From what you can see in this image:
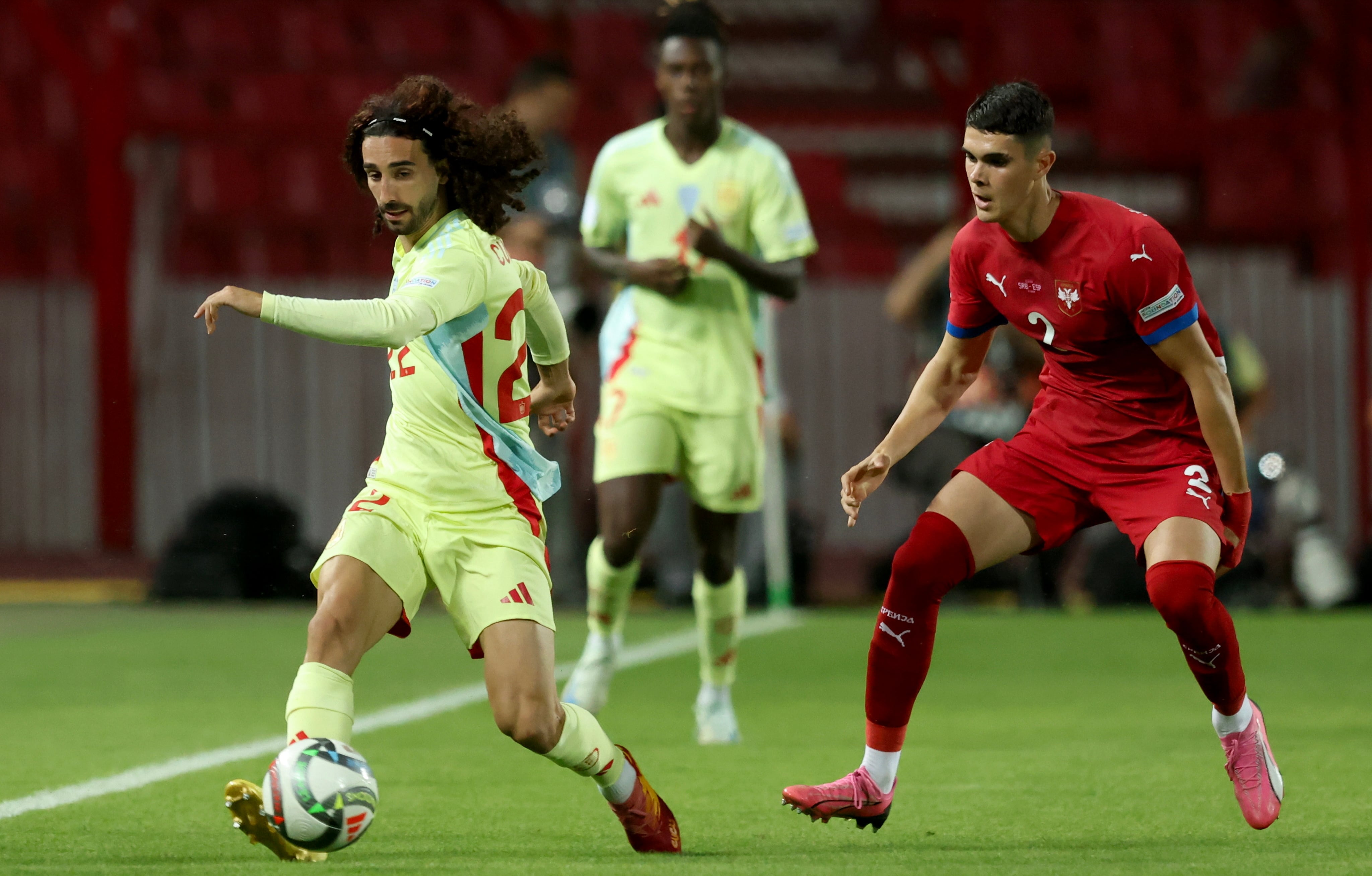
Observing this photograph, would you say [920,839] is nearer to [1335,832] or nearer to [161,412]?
[1335,832]

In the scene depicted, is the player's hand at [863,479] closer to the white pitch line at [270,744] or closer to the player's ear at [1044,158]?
the player's ear at [1044,158]

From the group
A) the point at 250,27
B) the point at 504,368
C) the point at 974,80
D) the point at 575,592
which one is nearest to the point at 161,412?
the point at 250,27

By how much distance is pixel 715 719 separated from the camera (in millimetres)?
6711

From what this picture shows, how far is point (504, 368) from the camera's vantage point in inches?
184

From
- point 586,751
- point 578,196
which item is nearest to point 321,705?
point 586,751

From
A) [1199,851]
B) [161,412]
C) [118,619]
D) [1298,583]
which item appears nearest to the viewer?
[1199,851]

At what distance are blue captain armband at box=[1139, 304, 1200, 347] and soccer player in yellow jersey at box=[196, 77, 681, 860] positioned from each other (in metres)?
1.47

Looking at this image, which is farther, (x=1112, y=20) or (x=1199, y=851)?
(x=1112, y=20)

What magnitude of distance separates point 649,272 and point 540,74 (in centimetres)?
418

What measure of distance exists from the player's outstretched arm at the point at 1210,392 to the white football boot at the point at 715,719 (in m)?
2.38

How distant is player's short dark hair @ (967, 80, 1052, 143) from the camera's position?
15.5 feet

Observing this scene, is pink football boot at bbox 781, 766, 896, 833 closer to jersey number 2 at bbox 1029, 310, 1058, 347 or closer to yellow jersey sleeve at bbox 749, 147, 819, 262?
jersey number 2 at bbox 1029, 310, 1058, 347

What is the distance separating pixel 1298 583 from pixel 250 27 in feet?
33.0

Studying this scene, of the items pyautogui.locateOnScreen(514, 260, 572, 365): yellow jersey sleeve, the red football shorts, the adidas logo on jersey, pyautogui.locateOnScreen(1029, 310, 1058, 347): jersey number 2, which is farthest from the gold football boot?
pyautogui.locateOnScreen(1029, 310, 1058, 347): jersey number 2
